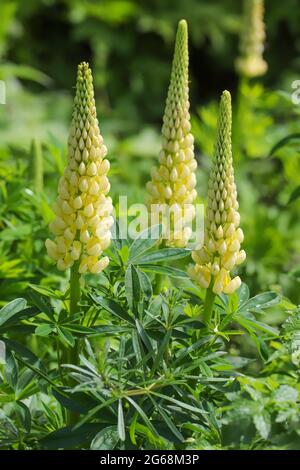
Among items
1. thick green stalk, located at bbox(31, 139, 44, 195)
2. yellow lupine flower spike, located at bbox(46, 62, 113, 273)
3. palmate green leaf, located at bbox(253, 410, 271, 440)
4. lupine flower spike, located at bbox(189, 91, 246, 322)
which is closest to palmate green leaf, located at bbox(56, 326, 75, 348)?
yellow lupine flower spike, located at bbox(46, 62, 113, 273)

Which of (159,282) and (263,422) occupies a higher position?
(159,282)

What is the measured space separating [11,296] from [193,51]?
4.48 m

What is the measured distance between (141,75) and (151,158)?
1.17 meters

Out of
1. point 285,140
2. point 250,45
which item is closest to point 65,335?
point 285,140

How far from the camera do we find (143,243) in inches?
77.2

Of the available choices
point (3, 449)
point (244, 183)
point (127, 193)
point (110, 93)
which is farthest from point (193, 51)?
point (3, 449)

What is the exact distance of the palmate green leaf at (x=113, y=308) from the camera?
6.04 ft

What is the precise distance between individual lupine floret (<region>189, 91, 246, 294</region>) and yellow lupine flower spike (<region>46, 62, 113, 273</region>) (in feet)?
0.72

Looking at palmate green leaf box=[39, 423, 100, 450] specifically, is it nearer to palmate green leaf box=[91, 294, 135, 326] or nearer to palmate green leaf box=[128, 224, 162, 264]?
palmate green leaf box=[91, 294, 135, 326]

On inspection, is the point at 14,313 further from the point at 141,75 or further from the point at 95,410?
the point at 141,75

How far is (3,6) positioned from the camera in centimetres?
501

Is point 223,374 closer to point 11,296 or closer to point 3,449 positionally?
point 3,449

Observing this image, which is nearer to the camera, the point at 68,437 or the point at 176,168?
the point at 68,437

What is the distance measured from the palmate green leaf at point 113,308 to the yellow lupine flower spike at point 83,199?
76 mm
